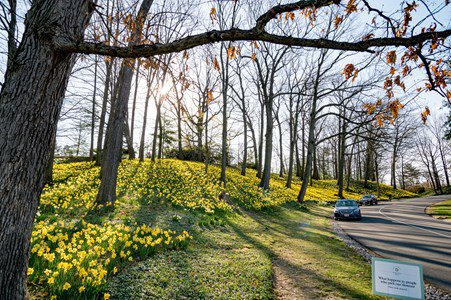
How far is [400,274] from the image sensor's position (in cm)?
377

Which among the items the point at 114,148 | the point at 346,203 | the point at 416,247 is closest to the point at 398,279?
the point at 416,247

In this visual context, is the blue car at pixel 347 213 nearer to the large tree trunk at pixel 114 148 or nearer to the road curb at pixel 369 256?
the road curb at pixel 369 256

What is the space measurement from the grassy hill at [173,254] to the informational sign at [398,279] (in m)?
0.86

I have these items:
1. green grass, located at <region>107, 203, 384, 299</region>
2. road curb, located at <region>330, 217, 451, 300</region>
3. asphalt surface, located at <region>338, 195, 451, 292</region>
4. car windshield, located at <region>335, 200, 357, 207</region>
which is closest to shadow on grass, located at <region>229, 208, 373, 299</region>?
green grass, located at <region>107, 203, 384, 299</region>

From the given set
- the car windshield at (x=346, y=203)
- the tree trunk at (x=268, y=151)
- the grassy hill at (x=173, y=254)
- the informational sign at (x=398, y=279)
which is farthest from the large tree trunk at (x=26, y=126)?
the tree trunk at (x=268, y=151)

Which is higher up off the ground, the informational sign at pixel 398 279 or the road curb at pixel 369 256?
the informational sign at pixel 398 279

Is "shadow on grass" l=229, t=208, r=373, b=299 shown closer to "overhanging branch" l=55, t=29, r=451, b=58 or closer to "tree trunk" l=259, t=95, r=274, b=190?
"overhanging branch" l=55, t=29, r=451, b=58

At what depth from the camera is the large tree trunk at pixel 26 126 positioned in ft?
7.35

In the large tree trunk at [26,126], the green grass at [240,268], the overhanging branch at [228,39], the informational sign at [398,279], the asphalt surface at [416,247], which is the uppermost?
the overhanging branch at [228,39]

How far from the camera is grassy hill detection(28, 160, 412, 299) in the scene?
3.59 m

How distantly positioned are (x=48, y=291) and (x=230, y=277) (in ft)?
9.64

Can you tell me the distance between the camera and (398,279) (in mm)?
3762

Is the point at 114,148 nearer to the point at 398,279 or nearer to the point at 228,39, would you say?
the point at 228,39

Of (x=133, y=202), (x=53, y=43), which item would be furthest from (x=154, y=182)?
(x=53, y=43)
